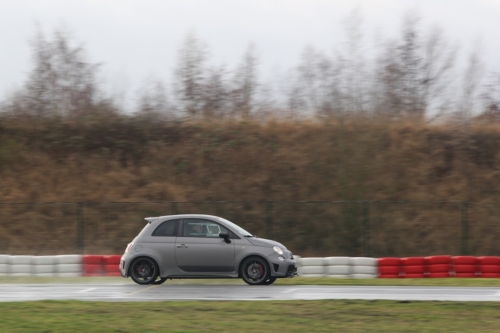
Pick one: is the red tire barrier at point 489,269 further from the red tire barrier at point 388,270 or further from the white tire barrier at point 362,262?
the white tire barrier at point 362,262

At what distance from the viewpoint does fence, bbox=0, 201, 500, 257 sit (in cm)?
2736

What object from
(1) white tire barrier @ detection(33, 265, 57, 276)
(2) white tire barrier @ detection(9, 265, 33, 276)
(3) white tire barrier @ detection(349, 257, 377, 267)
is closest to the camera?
(3) white tire barrier @ detection(349, 257, 377, 267)

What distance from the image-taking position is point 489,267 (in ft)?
70.6

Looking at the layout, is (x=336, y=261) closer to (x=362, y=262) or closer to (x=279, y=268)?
(x=362, y=262)

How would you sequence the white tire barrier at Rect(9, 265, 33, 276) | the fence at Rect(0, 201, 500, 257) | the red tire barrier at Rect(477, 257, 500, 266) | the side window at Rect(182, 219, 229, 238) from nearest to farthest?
the side window at Rect(182, 219, 229, 238) → the red tire barrier at Rect(477, 257, 500, 266) → the white tire barrier at Rect(9, 265, 33, 276) → the fence at Rect(0, 201, 500, 257)

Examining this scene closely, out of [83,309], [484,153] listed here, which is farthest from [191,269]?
[484,153]

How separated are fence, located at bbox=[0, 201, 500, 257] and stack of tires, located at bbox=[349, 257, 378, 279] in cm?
444

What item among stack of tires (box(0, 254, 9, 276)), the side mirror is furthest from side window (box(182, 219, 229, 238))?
stack of tires (box(0, 254, 9, 276))

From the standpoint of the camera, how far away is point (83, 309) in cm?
1340

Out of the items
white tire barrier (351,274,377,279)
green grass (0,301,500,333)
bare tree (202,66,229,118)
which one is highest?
bare tree (202,66,229,118)

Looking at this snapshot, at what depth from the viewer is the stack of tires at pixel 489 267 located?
21500 millimetres

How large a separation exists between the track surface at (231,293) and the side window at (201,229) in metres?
1.23

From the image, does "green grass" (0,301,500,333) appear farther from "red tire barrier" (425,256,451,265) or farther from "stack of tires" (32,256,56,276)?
"stack of tires" (32,256,56,276)

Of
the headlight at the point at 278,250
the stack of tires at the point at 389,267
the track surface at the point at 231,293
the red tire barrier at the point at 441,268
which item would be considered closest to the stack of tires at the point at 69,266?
the track surface at the point at 231,293
